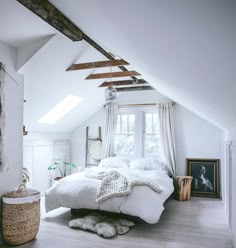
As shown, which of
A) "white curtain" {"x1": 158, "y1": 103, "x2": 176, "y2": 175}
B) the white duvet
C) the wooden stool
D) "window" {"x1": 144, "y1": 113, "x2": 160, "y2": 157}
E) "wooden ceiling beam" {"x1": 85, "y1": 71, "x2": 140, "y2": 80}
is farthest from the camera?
"window" {"x1": 144, "y1": 113, "x2": 160, "y2": 157}

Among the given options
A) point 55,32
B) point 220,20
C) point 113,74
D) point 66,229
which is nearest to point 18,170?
point 66,229

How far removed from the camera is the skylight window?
5.95 meters

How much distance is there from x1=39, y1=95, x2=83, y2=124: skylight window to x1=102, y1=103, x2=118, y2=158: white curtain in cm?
114

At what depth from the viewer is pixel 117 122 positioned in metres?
7.23

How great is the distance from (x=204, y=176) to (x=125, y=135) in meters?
2.31

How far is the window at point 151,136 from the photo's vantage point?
6.88 metres

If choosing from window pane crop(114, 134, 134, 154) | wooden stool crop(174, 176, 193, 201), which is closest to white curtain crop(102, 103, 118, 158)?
window pane crop(114, 134, 134, 154)

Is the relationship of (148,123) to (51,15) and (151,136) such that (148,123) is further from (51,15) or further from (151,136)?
(51,15)

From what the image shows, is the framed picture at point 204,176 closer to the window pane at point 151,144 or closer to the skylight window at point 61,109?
the window pane at point 151,144

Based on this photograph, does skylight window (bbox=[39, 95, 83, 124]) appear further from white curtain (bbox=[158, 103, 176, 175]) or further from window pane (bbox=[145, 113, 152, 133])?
white curtain (bbox=[158, 103, 176, 175])

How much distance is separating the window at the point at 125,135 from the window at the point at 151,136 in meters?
0.36

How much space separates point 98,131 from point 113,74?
7.89ft

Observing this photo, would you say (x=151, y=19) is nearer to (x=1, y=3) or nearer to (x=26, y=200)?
(x=1, y=3)

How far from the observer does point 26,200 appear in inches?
133
